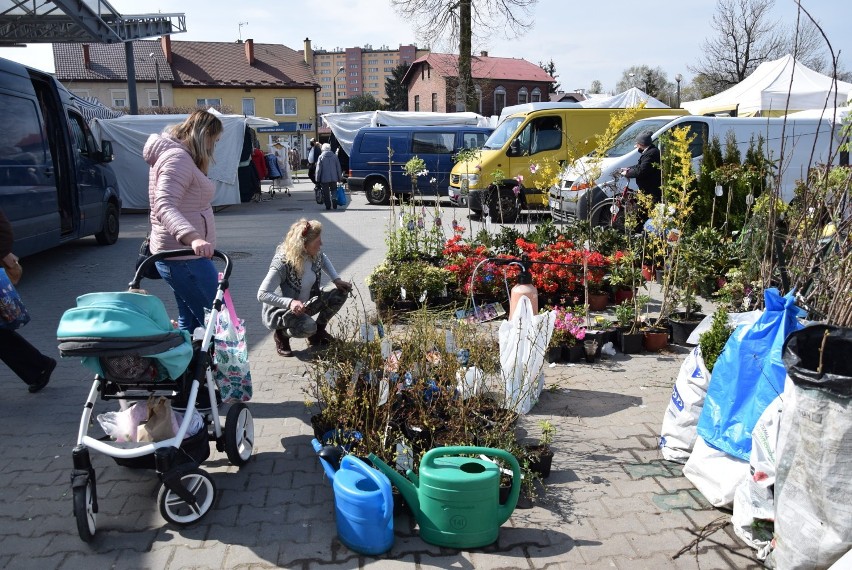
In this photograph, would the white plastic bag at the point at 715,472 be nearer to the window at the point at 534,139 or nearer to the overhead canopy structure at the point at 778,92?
the window at the point at 534,139

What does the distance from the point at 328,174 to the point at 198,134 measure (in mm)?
13836

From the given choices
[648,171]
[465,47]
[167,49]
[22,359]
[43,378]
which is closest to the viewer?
[22,359]

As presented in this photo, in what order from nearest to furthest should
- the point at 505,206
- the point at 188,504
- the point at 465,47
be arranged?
the point at 188,504 → the point at 505,206 → the point at 465,47

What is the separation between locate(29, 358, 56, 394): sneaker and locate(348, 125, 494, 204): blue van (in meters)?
14.5

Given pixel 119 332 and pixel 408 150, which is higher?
pixel 408 150

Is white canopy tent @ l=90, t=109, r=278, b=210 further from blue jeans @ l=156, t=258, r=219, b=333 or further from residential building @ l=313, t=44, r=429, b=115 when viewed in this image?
residential building @ l=313, t=44, r=429, b=115

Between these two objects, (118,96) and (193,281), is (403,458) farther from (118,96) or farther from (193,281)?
(118,96)

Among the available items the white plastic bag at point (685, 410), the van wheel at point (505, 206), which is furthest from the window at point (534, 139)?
the white plastic bag at point (685, 410)

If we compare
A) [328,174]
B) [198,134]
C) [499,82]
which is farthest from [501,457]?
[499,82]

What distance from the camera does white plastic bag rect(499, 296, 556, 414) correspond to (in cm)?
441

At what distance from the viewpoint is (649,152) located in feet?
33.1

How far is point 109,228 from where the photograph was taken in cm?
1233

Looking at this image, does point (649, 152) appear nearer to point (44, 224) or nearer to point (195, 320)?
point (195, 320)

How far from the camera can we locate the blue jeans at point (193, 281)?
423 centimetres
